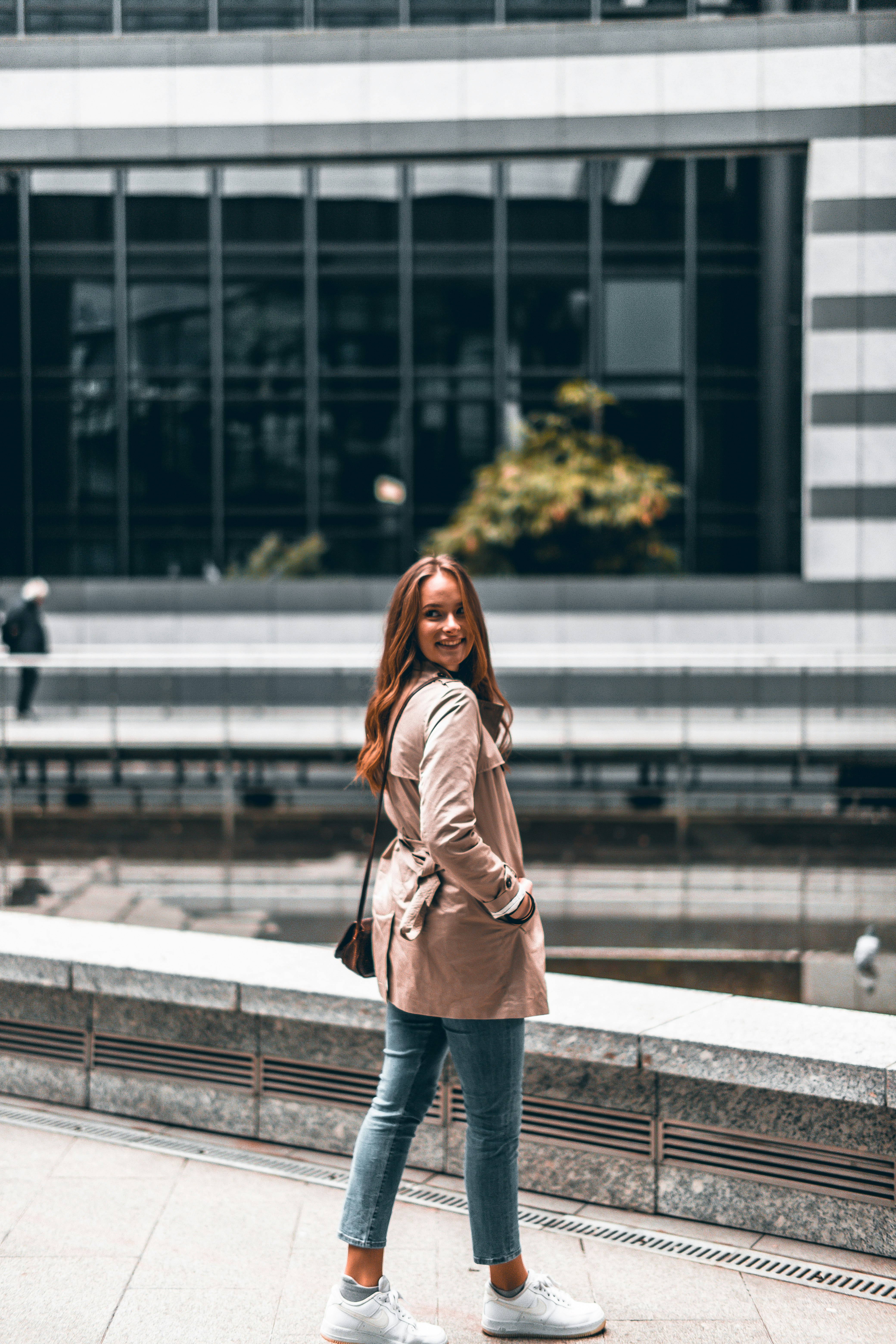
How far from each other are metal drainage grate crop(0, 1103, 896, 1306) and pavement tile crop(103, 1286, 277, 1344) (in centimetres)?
68

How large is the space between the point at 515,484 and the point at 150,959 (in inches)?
638

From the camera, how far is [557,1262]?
390 cm

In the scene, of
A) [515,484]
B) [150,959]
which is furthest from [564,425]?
[150,959]

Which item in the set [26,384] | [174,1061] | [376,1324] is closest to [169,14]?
[26,384]

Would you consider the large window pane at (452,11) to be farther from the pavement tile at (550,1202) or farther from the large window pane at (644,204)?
the pavement tile at (550,1202)

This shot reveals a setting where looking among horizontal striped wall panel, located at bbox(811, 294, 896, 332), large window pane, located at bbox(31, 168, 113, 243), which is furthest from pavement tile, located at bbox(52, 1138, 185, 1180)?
large window pane, located at bbox(31, 168, 113, 243)

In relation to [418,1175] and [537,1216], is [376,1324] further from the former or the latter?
[418,1175]

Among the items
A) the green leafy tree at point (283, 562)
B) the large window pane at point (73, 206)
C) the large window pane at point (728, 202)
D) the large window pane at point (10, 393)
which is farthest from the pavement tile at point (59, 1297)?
the large window pane at point (73, 206)

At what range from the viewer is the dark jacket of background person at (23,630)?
17578 millimetres

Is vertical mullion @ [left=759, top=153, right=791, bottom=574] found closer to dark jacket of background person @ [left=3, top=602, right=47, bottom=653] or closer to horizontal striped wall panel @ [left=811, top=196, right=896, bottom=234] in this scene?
horizontal striped wall panel @ [left=811, top=196, right=896, bottom=234]

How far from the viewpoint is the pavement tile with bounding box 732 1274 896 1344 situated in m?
3.45

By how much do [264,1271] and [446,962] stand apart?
4.15ft

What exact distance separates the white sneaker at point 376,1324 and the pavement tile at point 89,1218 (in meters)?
0.82

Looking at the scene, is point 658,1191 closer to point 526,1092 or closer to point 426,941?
point 526,1092
